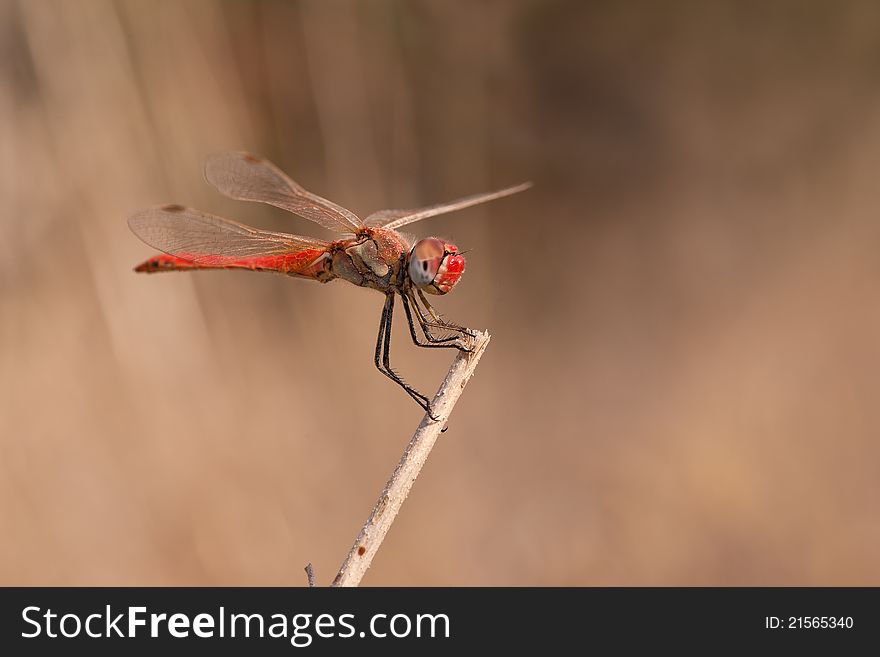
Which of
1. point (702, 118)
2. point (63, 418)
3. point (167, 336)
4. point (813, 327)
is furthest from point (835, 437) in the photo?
point (63, 418)

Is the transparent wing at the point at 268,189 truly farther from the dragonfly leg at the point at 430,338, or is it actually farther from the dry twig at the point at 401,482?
the dry twig at the point at 401,482

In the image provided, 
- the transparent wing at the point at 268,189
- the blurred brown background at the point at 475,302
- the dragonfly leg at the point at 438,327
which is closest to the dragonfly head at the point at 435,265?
the dragonfly leg at the point at 438,327

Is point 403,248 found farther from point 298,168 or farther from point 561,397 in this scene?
point 561,397

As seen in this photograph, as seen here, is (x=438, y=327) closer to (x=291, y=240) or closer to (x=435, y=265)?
(x=435, y=265)

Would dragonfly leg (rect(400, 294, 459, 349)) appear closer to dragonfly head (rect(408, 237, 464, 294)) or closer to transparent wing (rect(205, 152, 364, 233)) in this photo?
dragonfly head (rect(408, 237, 464, 294))

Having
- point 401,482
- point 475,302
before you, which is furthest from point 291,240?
point 475,302
